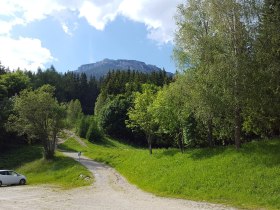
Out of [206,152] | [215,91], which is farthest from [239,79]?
[206,152]

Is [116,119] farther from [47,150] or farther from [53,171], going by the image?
[53,171]

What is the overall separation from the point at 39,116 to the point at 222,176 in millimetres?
33505

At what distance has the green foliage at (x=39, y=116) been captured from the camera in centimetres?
5500

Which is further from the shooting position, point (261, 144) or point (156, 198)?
point (261, 144)

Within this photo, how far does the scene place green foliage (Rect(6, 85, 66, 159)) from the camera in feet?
180

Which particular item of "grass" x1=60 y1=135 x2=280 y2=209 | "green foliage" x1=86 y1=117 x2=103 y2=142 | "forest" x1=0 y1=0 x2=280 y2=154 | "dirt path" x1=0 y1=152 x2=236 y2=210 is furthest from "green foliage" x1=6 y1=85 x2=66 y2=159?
"green foliage" x1=86 y1=117 x2=103 y2=142

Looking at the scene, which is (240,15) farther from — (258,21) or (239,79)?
(239,79)

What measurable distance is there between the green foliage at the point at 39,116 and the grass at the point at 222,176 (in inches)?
780

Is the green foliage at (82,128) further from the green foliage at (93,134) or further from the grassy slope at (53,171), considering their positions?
the grassy slope at (53,171)

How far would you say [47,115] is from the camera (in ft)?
184

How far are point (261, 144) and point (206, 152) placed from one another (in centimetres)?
521

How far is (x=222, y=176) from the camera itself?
28656 mm

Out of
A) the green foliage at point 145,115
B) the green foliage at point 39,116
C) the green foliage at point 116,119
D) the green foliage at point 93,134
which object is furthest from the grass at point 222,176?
the green foliage at point 116,119

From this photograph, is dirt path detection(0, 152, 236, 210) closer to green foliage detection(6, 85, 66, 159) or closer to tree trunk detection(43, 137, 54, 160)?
green foliage detection(6, 85, 66, 159)
